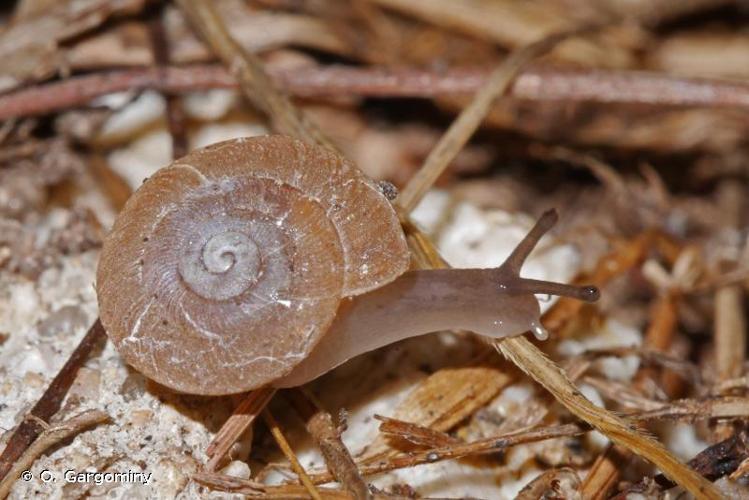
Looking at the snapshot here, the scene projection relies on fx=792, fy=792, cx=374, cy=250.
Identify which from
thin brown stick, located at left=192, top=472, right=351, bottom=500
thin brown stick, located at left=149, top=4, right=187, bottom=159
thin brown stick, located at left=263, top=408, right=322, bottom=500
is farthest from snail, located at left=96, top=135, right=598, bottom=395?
thin brown stick, located at left=149, top=4, right=187, bottom=159

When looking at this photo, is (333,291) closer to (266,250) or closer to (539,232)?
(266,250)

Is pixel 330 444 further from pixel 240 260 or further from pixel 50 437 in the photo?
pixel 50 437

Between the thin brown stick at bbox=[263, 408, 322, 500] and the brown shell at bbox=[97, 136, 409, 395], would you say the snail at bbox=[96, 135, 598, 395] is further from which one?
the thin brown stick at bbox=[263, 408, 322, 500]

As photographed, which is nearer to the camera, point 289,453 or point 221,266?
point 221,266

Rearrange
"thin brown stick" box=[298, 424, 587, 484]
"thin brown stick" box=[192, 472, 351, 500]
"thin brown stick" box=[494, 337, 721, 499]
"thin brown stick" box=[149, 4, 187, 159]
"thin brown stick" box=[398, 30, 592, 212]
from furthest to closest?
"thin brown stick" box=[149, 4, 187, 159] < "thin brown stick" box=[398, 30, 592, 212] < "thin brown stick" box=[298, 424, 587, 484] < "thin brown stick" box=[192, 472, 351, 500] < "thin brown stick" box=[494, 337, 721, 499]

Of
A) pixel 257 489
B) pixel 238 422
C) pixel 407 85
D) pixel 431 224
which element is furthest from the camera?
pixel 407 85

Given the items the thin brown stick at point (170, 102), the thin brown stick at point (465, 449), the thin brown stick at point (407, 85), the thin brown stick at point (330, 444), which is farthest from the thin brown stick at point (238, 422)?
the thin brown stick at point (407, 85)

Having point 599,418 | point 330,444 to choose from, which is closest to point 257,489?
point 330,444
